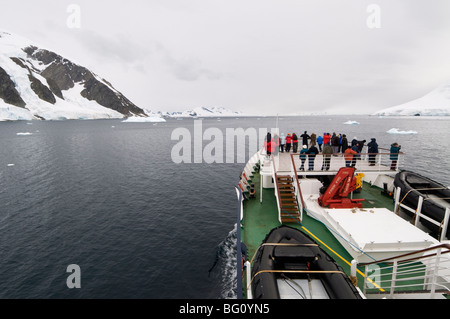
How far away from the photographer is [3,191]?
1037 inches

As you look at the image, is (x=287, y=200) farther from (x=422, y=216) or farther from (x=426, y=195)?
(x=426, y=195)

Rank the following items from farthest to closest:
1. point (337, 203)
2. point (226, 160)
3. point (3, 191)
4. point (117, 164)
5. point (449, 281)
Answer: point (226, 160) < point (117, 164) < point (3, 191) < point (337, 203) < point (449, 281)

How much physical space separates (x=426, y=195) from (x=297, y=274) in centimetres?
930

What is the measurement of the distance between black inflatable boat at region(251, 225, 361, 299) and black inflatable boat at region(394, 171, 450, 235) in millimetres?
6736

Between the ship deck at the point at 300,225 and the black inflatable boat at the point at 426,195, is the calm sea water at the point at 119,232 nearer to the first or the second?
the ship deck at the point at 300,225

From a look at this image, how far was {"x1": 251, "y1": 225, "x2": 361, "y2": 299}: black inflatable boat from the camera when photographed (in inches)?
251

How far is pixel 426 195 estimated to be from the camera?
11555 millimetres

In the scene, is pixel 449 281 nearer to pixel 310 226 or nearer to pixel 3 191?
pixel 310 226

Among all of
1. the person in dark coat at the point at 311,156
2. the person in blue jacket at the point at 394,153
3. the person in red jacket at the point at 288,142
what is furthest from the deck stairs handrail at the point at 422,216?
the person in red jacket at the point at 288,142

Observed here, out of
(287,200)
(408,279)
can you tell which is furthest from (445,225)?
(287,200)

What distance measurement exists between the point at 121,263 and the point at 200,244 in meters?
5.58

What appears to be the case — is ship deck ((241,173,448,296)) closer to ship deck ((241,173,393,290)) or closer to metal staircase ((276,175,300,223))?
ship deck ((241,173,393,290))

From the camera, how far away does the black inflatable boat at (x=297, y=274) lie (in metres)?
6.38
